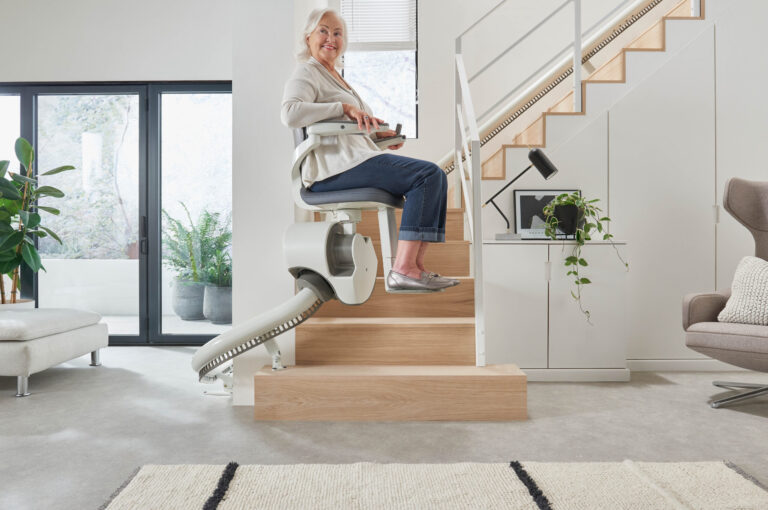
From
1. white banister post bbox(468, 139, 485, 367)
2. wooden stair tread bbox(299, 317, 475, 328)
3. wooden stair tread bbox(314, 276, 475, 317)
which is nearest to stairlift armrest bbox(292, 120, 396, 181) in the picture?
white banister post bbox(468, 139, 485, 367)

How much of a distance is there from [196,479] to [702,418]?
1.90 m

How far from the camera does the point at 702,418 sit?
217 cm

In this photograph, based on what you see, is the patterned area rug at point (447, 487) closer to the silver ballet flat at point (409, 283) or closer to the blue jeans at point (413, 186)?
the silver ballet flat at point (409, 283)

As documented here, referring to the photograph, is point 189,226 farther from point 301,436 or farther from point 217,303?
point 301,436

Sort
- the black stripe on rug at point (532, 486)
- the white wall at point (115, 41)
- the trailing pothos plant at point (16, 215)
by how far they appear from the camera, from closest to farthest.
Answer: the black stripe on rug at point (532, 486) → the trailing pothos plant at point (16, 215) → the white wall at point (115, 41)

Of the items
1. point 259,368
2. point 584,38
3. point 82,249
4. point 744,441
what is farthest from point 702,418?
point 82,249

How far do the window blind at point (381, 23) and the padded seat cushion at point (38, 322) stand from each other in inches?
111

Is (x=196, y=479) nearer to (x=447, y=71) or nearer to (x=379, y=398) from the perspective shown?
(x=379, y=398)

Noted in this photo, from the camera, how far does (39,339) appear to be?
269 centimetres

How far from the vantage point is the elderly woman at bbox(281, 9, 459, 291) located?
1.89 metres

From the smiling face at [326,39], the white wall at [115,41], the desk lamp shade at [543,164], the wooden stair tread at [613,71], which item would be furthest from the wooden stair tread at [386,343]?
the white wall at [115,41]

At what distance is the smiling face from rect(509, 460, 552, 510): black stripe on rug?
5.27ft

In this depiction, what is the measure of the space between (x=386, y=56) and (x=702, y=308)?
117 inches

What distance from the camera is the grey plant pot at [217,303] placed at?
4113 millimetres
